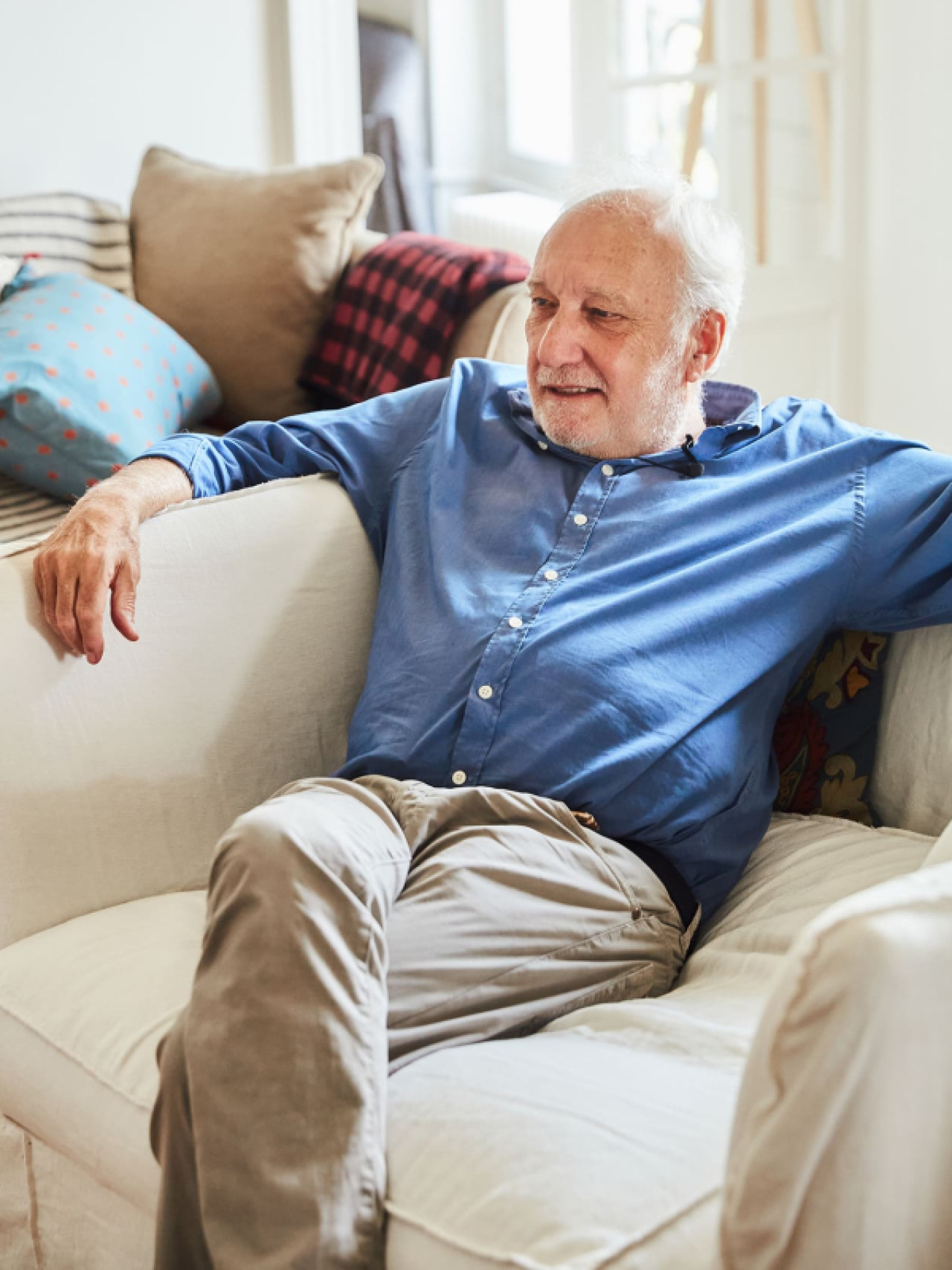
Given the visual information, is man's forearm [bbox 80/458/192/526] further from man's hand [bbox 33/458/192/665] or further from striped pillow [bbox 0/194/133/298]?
striped pillow [bbox 0/194/133/298]

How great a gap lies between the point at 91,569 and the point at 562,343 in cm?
60

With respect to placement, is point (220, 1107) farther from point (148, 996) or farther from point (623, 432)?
point (623, 432)

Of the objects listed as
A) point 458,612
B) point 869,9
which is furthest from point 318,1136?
point 869,9

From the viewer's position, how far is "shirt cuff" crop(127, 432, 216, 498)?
168cm

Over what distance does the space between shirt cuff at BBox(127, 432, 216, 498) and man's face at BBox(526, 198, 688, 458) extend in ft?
1.30

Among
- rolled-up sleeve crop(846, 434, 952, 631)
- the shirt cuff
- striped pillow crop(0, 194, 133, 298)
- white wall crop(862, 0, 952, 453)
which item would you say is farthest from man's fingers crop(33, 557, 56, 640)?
white wall crop(862, 0, 952, 453)

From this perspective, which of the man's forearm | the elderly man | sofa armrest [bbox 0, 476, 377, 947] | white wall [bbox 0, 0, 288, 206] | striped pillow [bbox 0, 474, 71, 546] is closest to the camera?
the elderly man

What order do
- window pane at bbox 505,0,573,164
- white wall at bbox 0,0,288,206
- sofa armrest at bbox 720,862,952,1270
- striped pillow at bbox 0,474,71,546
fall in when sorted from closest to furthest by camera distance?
1. sofa armrest at bbox 720,862,952,1270
2. striped pillow at bbox 0,474,71,546
3. white wall at bbox 0,0,288,206
4. window pane at bbox 505,0,573,164

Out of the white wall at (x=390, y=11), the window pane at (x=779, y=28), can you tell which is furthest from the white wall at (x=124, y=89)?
the window pane at (x=779, y=28)

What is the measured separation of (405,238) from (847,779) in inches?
61.7

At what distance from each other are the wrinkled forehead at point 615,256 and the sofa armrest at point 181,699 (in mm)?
384

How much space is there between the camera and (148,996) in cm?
130

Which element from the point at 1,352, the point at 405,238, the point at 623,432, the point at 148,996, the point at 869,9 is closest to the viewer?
the point at 148,996

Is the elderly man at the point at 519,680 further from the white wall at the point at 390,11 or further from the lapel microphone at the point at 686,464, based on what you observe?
the white wall at the point at 390,11
